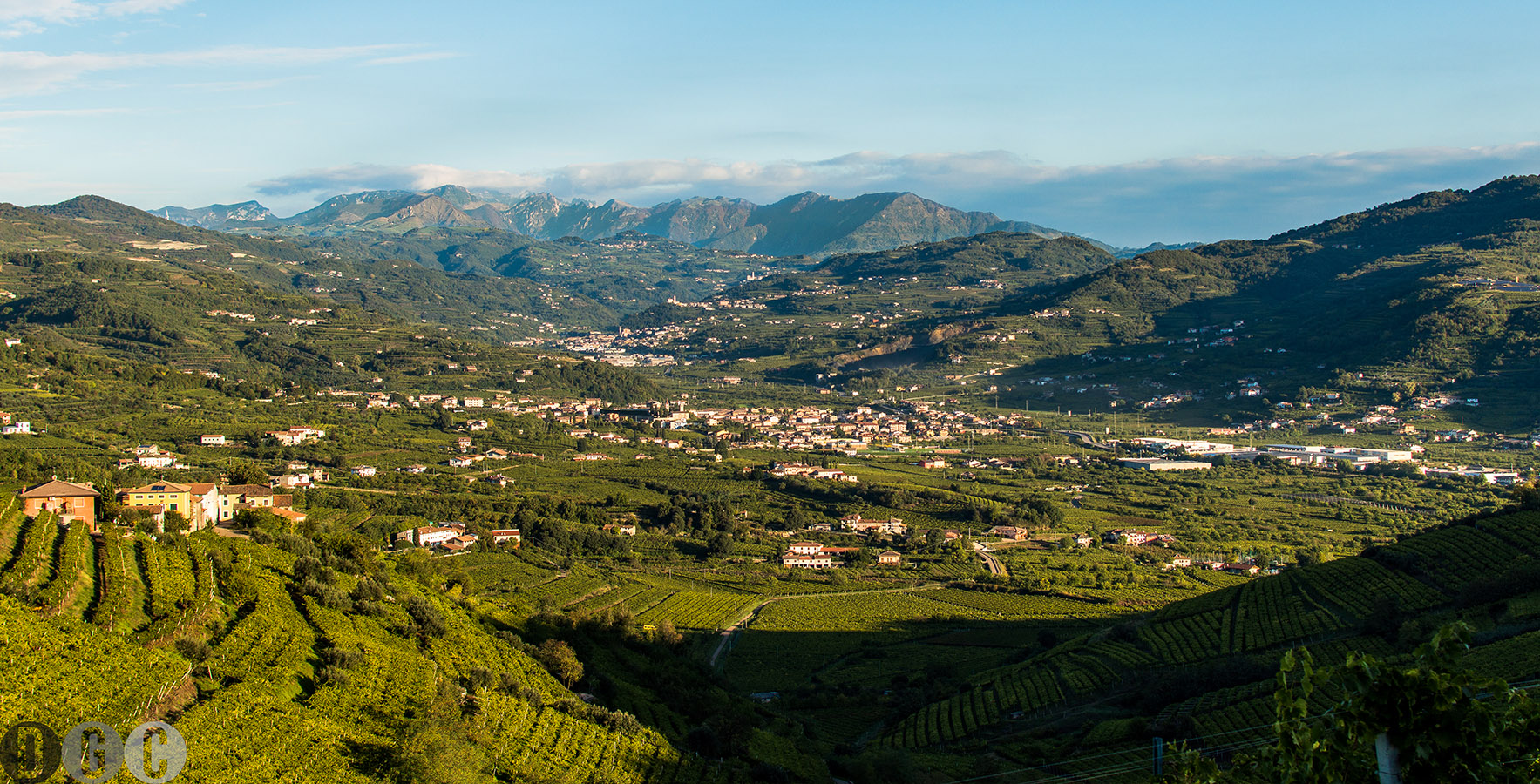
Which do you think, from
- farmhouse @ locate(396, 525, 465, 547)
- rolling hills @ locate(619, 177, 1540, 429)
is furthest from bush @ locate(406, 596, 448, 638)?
rolling hills @ locate(619, 177, 1540, 429)

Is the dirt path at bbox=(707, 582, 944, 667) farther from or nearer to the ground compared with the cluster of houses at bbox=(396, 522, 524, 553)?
nearer to the ground

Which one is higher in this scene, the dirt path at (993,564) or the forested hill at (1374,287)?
the forested hill at (1374,287)

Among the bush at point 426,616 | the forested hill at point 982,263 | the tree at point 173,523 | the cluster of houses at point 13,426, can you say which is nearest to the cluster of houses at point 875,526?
the bush at point 426,616

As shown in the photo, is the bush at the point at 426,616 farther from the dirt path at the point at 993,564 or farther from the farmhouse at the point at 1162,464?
the farmhouse at the point at 1162,464

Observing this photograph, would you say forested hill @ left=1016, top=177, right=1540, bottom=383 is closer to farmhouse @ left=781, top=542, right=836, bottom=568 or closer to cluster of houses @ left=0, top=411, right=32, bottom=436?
farmhouse @ left=781, top=542, right=836, bottom=568

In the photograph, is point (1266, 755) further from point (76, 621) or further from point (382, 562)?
point (382, 562)

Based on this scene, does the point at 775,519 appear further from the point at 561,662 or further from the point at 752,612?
the point at 561,662
